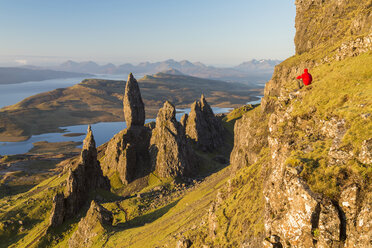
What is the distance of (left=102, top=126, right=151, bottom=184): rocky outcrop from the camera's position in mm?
104875

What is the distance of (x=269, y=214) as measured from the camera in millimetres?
19812

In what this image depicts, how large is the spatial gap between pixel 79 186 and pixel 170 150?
41.4m

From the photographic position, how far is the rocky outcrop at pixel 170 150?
Answer: 342 ft

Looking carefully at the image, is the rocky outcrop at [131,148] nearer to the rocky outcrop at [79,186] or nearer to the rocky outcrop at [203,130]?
the rocky outcrop at [79,186]

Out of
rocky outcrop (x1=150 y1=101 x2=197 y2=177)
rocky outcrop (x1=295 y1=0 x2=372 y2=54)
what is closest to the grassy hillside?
rocky outcrop (x1=295 y1=0 x2=372 y2=54)

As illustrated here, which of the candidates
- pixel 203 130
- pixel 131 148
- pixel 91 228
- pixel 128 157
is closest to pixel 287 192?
pixel 91 228

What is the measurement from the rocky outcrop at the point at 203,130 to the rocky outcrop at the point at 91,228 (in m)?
79.1

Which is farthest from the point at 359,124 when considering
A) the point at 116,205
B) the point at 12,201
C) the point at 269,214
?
the point at 12,201

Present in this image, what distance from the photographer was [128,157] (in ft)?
346

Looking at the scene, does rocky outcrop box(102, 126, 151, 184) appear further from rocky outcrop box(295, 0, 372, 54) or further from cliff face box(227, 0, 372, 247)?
rocky outcrop box(295, 0, 372, 54)

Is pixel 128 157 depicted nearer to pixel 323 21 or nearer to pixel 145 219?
pixel 145 219

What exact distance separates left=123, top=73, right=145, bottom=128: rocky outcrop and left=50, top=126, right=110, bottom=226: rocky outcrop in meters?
31.1

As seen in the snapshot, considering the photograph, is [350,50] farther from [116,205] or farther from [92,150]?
[92,150]

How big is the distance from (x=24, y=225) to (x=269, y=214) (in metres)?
90.4
